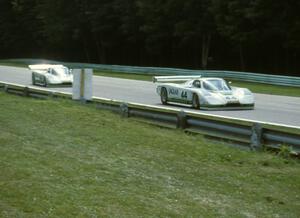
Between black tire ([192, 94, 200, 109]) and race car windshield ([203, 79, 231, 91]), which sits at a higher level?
race car windshield ([203, 79, 231, 91])

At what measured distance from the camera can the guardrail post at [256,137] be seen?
1009 cm

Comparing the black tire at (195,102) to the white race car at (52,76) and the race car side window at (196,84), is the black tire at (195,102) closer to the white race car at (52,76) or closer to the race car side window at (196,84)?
the race car side window at (196,84)

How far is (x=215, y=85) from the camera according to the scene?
19578mm

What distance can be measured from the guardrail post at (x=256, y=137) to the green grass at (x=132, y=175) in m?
0.30

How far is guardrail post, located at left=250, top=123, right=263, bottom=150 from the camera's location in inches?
397

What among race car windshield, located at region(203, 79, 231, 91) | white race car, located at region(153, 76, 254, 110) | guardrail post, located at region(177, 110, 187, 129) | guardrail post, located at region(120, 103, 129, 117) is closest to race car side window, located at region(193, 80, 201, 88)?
white race car, located at region(153, 76, 254, 110)

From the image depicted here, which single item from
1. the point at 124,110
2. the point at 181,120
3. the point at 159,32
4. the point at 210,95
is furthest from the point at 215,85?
the point at 159,32

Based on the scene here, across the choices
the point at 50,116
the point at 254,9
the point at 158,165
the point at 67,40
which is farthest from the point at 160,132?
the point at 67,40

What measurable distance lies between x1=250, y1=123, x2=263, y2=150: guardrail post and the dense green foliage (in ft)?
108

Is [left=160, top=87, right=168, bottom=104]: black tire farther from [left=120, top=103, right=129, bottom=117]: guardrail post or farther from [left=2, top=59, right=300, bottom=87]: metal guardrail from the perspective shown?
[left=2, top=59, right=300, bottom=87]: metal guardrail

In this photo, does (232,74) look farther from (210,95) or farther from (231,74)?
(210,95)

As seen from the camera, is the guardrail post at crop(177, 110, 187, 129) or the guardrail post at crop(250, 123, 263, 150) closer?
the guardrail post at crop(250, 123, 263, 150)

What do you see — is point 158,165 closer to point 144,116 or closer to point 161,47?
point 144,116

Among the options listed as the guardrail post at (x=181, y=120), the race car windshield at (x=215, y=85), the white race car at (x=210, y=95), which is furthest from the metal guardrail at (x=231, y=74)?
the guardrail post at (x=181, y=120)
